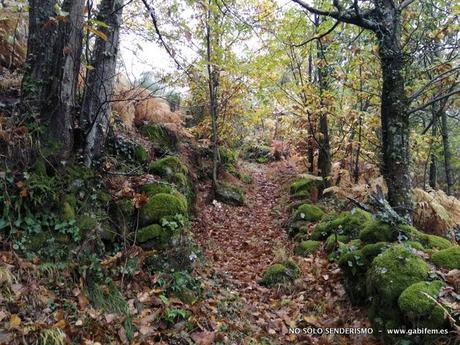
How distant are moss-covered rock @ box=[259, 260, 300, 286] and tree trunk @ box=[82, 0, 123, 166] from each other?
3277mm

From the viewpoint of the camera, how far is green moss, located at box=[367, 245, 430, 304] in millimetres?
3553

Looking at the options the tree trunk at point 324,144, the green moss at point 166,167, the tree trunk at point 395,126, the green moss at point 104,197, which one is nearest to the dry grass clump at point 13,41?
the green moss at point 104,197

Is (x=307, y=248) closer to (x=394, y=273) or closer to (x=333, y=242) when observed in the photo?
(x=333, y=242)

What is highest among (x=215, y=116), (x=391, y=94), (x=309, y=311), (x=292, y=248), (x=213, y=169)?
(x=215, y=116)

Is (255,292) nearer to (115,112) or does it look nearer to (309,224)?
(309,224)

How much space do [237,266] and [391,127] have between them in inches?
134

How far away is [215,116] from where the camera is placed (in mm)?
9414

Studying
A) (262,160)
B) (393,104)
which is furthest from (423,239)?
(262,160)

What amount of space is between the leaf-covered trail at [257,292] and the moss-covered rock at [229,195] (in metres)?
0.73

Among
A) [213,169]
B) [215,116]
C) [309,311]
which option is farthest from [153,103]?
[309,311]

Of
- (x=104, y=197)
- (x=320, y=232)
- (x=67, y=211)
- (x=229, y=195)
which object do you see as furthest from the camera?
(x=229, y=195)

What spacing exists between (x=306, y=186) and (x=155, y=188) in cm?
484

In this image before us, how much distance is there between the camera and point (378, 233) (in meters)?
4.69

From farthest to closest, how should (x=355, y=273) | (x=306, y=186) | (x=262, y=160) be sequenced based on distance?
(x=262, y=160) < (x=306, y=186) < (x=355, y=273)
